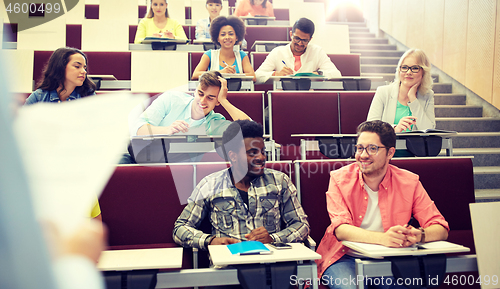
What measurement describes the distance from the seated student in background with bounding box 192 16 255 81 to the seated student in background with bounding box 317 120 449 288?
110cm

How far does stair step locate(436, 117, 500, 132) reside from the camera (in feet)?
7.66

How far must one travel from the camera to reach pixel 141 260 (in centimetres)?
83

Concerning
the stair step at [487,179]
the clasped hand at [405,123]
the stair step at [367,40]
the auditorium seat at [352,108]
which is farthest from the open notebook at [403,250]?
the stair step at [367,40]

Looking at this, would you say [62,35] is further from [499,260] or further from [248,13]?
[499,260]

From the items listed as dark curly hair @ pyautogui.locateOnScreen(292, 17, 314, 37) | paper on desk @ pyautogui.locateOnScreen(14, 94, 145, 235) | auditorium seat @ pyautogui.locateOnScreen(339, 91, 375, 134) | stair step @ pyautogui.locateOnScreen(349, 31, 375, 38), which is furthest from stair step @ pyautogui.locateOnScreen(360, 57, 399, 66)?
paper on desk @ pyautogui.locateOnScreen(14, 94, 145, 235)

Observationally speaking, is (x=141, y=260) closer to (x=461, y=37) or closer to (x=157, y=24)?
(x=157, y=24)

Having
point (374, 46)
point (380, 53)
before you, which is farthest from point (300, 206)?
point (374, 46)

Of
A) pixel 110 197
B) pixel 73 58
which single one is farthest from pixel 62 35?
pixel 110 197

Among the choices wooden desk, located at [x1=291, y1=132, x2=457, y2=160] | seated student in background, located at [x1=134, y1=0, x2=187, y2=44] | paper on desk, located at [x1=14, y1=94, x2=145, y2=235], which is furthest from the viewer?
seated student in background, located at [x1=134, y1=0, x2=187, y2=44]

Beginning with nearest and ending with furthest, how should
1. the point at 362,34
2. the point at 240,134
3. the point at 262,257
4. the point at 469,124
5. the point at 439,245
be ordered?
1. the point at 262,257
2. the point at 439,245
3. the point at 240,134
4. the point at 469,124
5. the point at 362,34

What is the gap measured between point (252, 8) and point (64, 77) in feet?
6.94

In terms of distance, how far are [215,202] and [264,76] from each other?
1127 mm

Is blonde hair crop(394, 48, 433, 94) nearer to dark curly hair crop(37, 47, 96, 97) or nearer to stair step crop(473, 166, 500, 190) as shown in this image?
stair step crop(473, 166, 500, 190)

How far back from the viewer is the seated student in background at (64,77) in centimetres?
143
